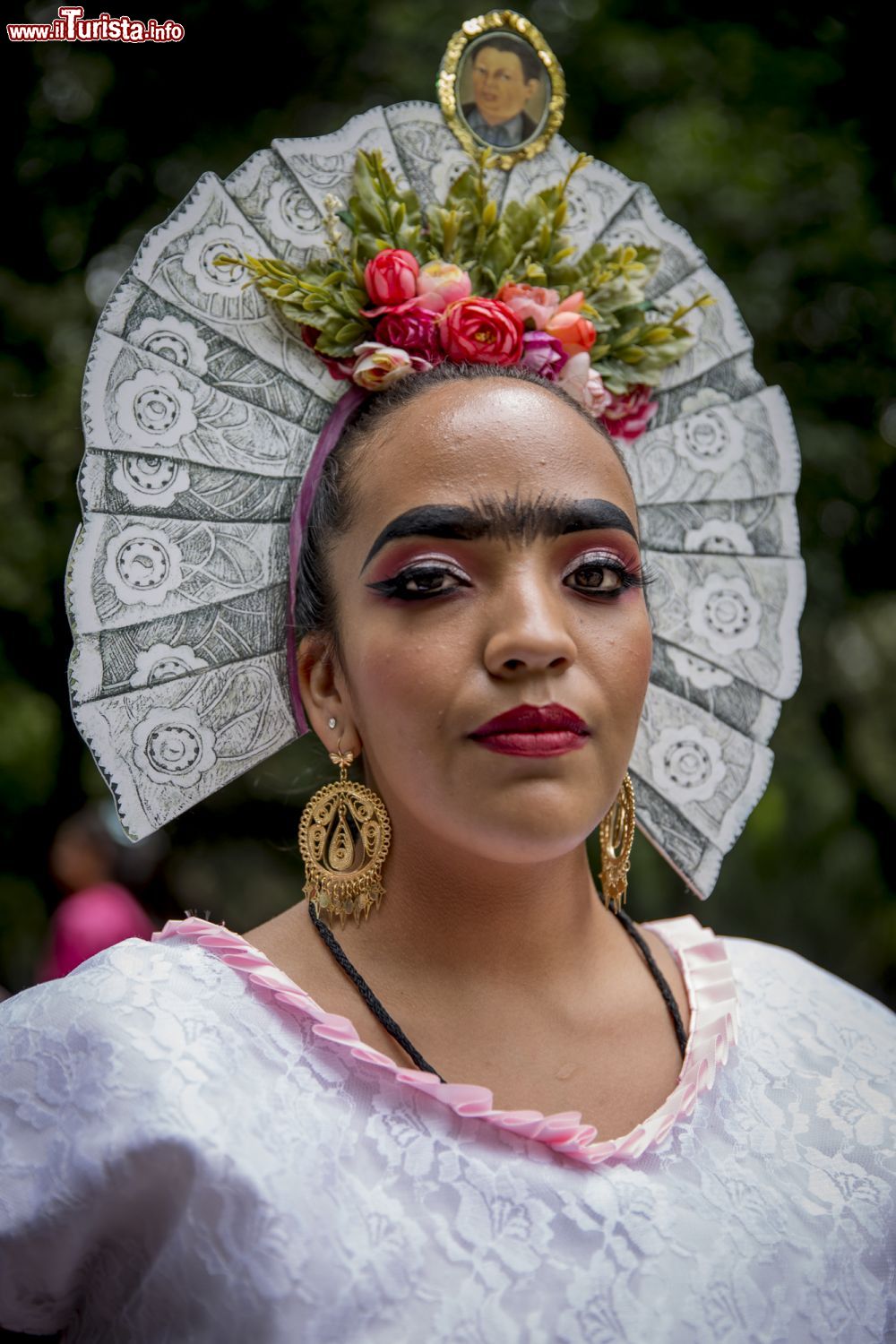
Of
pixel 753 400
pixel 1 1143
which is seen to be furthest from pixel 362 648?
pixel 753 400

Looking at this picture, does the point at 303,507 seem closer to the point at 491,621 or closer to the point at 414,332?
the point at 414,332

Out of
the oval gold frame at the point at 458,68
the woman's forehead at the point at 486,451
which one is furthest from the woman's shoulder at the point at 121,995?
the oval gold frame at the point at 458,68

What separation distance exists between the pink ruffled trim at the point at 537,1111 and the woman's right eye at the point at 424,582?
0.67m

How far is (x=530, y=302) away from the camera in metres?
2.42

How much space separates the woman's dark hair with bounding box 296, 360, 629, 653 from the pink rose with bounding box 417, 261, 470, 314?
5.1 inches

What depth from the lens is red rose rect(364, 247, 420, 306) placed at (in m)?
2.35

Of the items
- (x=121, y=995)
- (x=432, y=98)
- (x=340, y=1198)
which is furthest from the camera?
(x=432, y=98)

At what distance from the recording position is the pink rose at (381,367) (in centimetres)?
233

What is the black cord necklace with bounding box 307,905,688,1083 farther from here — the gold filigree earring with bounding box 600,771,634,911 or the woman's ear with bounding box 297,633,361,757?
the woman's ear with bounding box 297,633,361,757

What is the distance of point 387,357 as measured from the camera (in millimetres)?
2318

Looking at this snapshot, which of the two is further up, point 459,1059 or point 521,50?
point 521,50

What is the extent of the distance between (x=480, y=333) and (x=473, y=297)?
0.48 feet

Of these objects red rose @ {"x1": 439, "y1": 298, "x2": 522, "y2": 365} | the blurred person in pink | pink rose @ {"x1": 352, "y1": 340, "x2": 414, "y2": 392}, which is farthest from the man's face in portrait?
the blurred person in pink

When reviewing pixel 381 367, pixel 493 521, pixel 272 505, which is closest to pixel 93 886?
pixel 272 505
